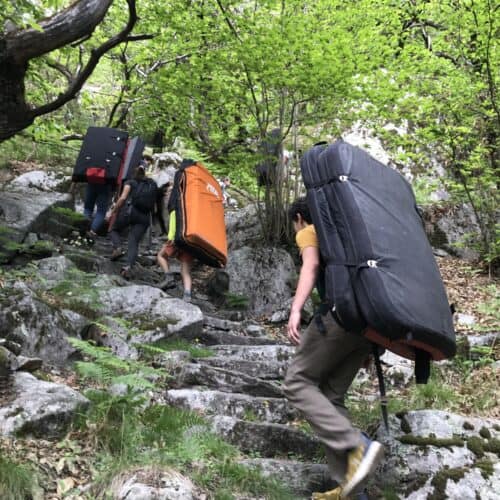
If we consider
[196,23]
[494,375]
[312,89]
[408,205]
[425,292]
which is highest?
[196,23]

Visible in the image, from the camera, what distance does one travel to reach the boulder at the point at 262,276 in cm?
1027

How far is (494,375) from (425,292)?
329 cm

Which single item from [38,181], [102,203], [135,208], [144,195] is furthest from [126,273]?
[38,181]

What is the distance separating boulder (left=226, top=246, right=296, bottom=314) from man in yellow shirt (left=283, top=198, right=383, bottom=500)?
6566 mm

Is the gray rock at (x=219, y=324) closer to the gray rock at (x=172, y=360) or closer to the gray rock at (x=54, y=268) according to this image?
the gray rock at (x=54, y=268)

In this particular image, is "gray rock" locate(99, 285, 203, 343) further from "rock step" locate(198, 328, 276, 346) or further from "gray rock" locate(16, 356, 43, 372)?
"gray rock" locate(16, 356, 43, 372)

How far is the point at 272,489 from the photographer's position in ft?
11.1

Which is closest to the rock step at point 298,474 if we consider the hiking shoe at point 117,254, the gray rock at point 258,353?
the gray rock at point 258,353

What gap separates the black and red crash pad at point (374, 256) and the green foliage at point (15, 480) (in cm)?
199

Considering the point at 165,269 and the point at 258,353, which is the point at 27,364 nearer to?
the point at 258,353

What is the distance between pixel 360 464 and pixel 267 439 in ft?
4.14

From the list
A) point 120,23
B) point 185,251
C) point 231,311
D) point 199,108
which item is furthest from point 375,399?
point 120,23

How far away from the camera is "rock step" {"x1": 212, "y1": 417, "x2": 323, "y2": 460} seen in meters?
4.17

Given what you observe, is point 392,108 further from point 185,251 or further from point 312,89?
point 185,251
